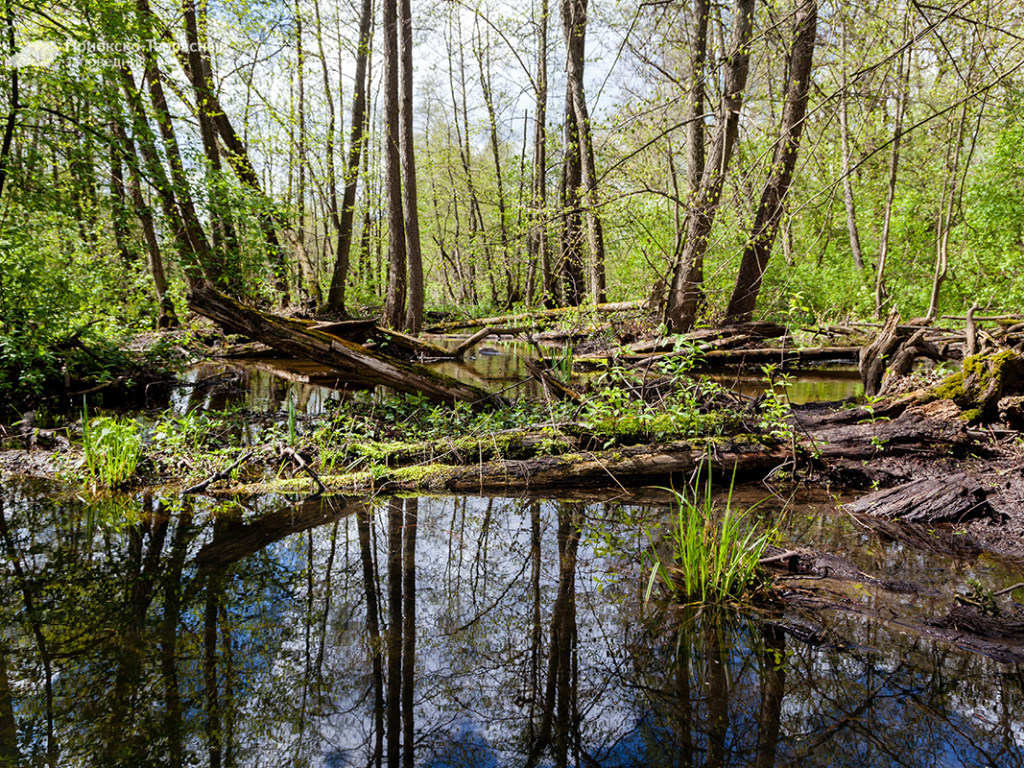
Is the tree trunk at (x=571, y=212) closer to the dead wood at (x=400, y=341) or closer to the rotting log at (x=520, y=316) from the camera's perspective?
the rotting log at (x=520, y=316)

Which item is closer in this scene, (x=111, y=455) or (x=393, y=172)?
(x=111, y=455)

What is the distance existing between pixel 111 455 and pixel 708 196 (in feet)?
20.7

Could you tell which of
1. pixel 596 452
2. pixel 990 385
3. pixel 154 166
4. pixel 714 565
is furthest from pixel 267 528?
pixel 154 166

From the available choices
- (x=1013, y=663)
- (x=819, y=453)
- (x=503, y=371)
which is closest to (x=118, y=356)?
(x=503, y=371)

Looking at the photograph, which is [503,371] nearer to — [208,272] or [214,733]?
[208,272]

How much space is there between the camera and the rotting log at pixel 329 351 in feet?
18.7

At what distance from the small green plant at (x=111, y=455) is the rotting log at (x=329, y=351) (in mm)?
1510

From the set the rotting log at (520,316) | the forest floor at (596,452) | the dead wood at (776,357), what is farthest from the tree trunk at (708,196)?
the forest floor at (596,452)

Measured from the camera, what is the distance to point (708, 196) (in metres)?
6.19

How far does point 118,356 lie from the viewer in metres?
7.79

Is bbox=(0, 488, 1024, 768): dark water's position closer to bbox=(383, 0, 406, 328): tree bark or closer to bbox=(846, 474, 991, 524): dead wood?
bbox=(846, 474, 991, 524): dead wood

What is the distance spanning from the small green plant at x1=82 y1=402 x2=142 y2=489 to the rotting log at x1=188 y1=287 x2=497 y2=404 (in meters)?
1.51

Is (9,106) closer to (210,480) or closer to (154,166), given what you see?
(154,166)

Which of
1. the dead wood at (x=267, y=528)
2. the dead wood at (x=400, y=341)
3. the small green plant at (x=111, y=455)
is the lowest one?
the dead wood at (x=267, y=528)
